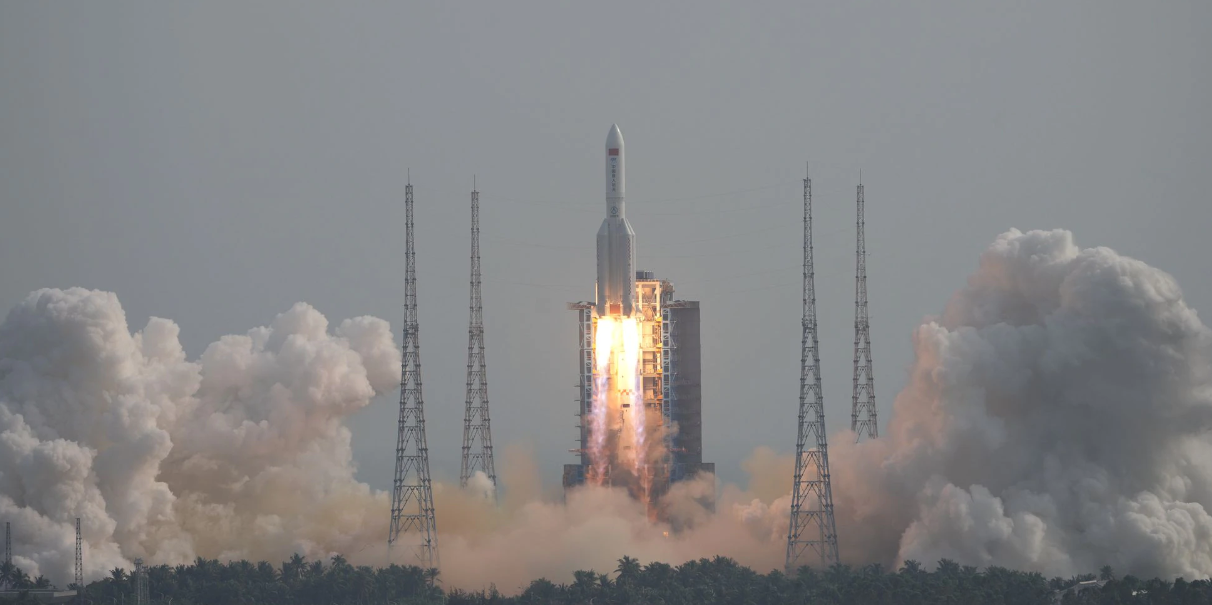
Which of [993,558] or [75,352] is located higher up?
[75,352]

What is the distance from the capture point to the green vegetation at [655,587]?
90938 millimetres

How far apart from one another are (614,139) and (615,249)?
418 centimetres

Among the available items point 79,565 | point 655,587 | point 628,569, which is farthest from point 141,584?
point 655,587

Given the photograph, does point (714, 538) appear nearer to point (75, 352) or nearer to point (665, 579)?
point (665, 579)

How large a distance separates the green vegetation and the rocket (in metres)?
10.4

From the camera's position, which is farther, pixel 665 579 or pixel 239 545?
pixel 239 545

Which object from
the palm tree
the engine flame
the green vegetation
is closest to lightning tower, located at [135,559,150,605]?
the green vegetation

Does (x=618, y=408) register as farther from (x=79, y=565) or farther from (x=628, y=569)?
(x=79, y=565)

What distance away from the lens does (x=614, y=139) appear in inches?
4028

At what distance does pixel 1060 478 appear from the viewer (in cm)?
9712

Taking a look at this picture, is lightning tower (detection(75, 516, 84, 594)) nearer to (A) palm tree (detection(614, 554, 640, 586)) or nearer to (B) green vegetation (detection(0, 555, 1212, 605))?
(B) green vegetation (detection(0, 555, 1212, 605))

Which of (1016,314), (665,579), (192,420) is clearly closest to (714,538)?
(665,579)

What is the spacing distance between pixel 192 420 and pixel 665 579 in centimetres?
2066

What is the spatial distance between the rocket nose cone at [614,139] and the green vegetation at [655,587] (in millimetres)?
15946
